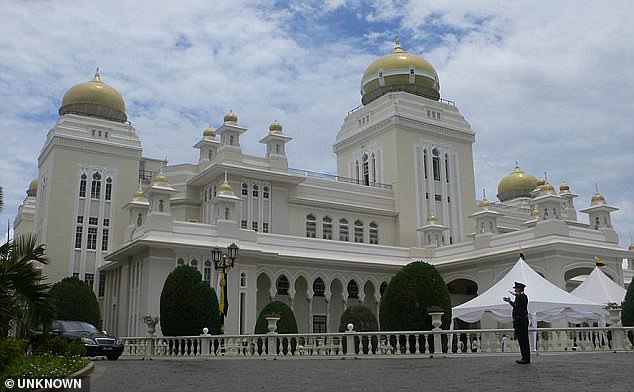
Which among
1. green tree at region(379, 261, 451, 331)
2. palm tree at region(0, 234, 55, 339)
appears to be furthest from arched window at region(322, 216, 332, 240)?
palm tree at region(0, 234, 55, 339)

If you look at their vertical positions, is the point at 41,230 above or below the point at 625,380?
above

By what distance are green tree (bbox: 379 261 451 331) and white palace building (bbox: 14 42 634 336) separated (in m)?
10.7

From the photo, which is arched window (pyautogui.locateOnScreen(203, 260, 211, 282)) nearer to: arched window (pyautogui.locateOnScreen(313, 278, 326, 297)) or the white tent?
arched window (pyautogui.locateOnScreen(313, 278, 326, 297))

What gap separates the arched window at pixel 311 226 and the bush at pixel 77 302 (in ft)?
43.8

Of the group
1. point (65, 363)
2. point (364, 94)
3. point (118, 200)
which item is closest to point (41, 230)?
point (118, 200)

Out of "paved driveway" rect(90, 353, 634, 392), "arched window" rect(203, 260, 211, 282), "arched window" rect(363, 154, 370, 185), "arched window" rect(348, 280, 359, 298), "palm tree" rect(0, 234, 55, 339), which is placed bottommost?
"paved driveway" rect(90, 353, 634, 392)

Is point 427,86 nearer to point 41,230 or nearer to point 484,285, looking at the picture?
point 484,285

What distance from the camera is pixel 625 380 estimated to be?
9109mm

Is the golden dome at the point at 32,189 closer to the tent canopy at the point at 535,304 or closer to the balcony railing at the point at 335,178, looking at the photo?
the balcony railing at the point at 335,178

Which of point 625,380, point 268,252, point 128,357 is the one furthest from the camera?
point 268,252

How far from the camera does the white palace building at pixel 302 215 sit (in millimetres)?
33094

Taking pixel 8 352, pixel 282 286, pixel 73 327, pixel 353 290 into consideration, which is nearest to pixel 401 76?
pixel 353 290

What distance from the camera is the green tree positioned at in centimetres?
2317

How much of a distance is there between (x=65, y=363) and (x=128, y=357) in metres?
12.1
